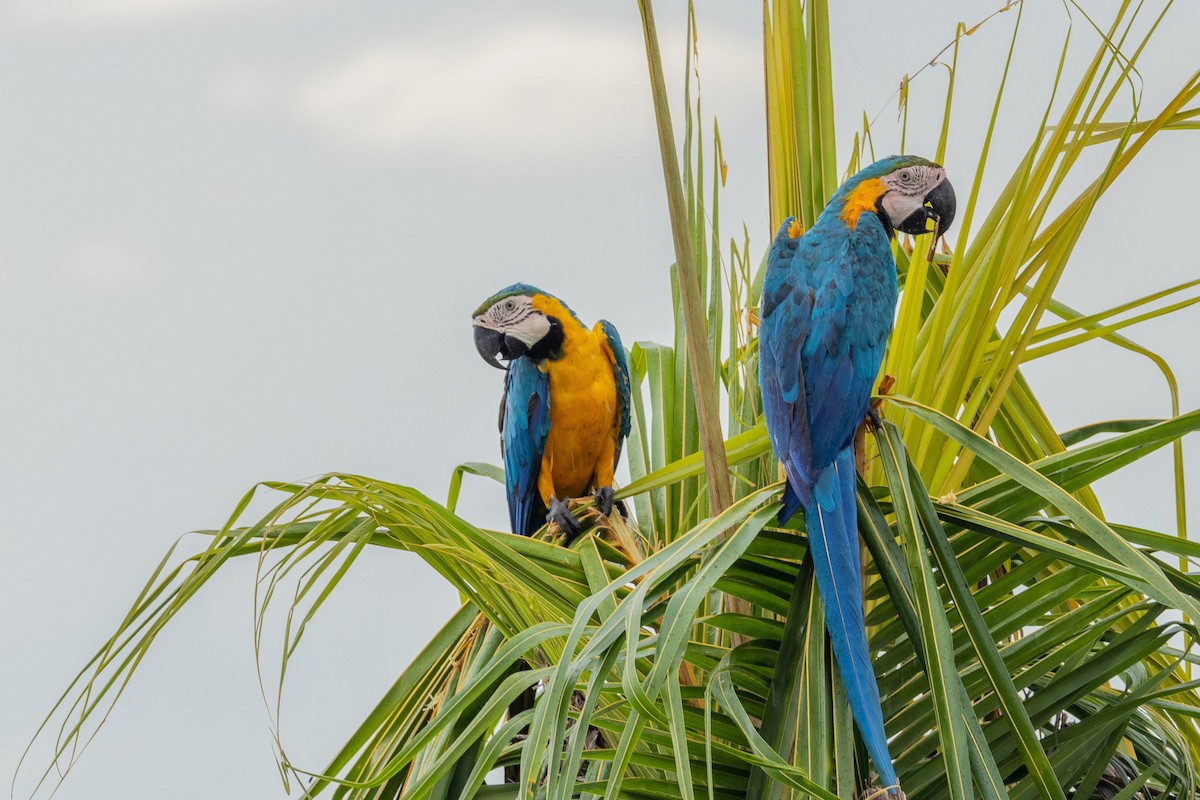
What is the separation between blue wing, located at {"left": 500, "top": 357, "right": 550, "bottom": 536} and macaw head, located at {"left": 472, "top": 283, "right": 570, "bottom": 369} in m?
0.08

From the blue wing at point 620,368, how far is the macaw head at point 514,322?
11 centimetres

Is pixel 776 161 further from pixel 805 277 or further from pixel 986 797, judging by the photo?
pixel 986 797

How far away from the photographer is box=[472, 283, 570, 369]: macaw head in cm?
206

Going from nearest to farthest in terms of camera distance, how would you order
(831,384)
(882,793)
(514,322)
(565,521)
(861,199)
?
(882,793), (831,384), (861,199), (565,521), (514,322)

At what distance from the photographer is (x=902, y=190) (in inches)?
59.2

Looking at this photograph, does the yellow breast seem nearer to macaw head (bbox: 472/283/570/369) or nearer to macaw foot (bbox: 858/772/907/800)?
macaw head (bbox: 472/283/570/369)

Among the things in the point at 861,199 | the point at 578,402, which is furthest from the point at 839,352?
the point at 578,402

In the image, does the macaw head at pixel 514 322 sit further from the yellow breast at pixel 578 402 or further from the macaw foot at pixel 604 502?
the macaw foot at pixel 604 502

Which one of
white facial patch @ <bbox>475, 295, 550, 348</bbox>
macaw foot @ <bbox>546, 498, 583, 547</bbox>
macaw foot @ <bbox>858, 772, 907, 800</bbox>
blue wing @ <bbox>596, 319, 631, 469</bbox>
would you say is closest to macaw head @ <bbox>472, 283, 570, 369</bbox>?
white facial patch @ <bbox>475, 295, 550, 348</bbox>

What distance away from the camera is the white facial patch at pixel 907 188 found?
1.50 m

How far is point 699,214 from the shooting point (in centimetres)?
148

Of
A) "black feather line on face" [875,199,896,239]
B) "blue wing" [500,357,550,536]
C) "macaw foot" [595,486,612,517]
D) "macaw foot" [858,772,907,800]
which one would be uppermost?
"black feather line on face" [875,199,896,239]

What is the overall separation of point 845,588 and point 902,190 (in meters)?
0.73

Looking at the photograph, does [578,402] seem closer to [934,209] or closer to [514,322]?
[514,322]
